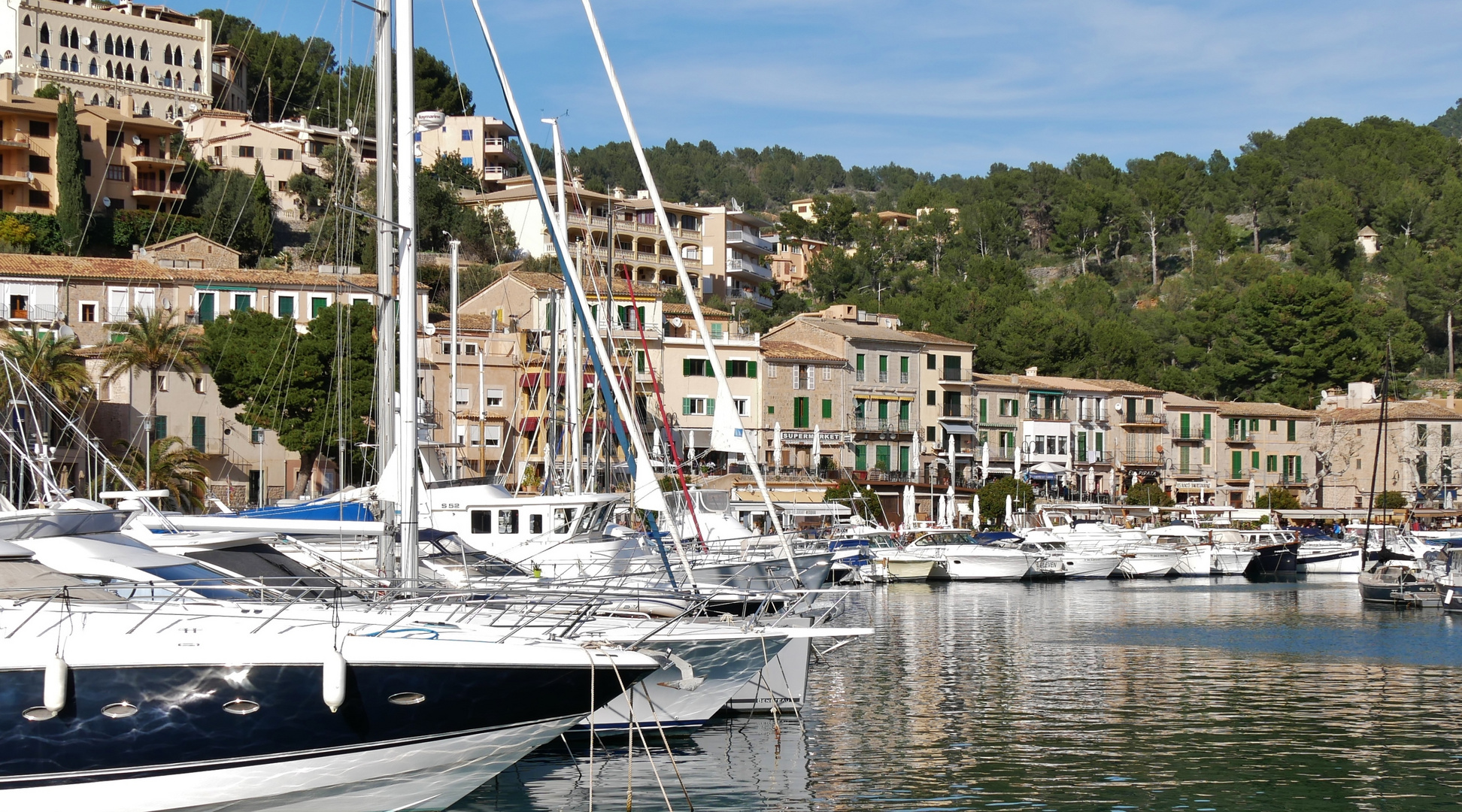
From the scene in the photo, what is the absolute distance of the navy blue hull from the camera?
13.1m

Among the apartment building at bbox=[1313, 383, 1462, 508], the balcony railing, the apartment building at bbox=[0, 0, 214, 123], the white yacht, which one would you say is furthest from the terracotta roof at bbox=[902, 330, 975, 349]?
the apartment building at bbox=[0, 0, 214, 123]

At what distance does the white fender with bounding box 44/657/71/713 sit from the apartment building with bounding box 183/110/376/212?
8225 centimetres

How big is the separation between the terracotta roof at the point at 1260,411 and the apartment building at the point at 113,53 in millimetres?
74542

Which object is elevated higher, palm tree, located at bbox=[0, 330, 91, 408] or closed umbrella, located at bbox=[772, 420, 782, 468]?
palm tree, located at bbox=[0, 330, 91, 408]

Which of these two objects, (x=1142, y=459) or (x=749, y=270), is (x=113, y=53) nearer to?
Answer: (x=749, y=270)

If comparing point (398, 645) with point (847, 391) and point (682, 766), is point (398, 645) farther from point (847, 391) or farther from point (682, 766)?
point (847, 391)

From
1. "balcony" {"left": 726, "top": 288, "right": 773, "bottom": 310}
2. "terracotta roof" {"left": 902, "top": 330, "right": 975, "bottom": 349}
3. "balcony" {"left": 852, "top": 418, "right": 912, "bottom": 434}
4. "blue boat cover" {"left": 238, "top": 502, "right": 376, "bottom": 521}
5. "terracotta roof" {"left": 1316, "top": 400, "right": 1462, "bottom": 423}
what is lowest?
"blue boat cover" {"left": 238, "top": 502, "right": 376, "bottom": 521}

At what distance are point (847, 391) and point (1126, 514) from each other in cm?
1582

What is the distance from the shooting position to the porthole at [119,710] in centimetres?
1309

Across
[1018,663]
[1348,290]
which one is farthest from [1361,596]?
[1348,290]

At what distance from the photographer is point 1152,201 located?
138m

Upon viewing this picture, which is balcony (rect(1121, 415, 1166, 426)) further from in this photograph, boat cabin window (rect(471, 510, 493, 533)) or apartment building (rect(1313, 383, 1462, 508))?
boat cabin window (rect(471, 510, 493, 533))

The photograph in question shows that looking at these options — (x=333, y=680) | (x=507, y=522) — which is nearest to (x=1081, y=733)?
(x=333, y=680)

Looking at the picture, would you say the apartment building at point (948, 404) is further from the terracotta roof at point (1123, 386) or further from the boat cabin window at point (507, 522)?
the boat cabin window at point (507, 522)
